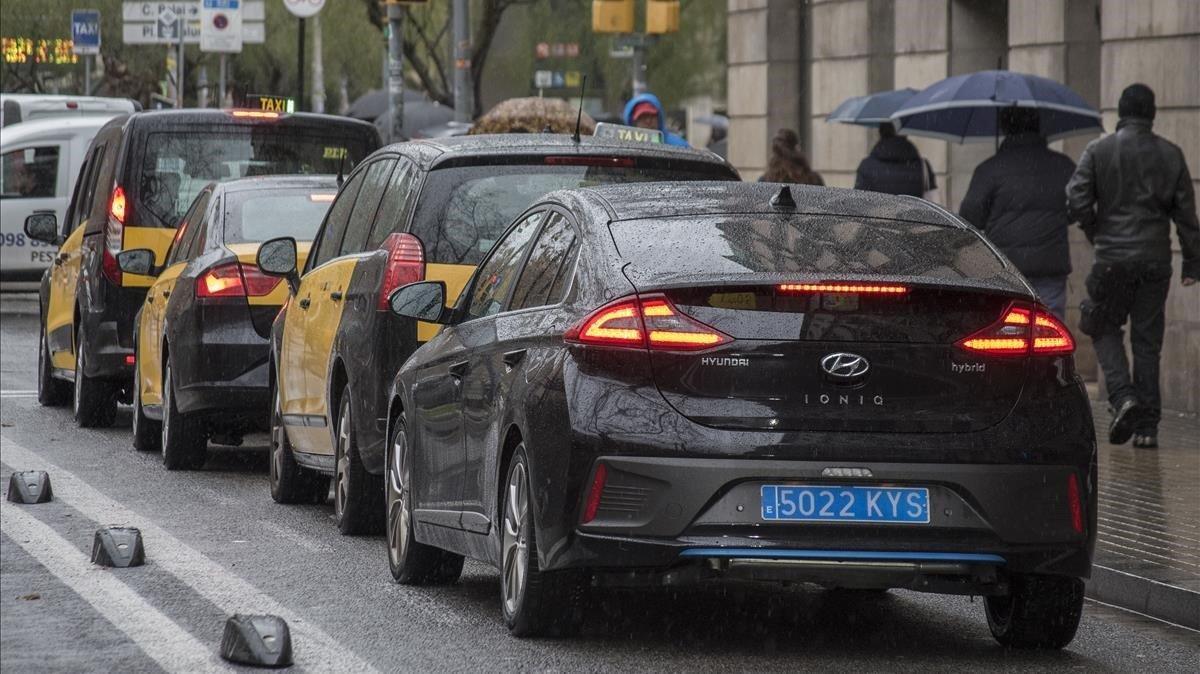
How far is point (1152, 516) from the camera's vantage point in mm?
11141

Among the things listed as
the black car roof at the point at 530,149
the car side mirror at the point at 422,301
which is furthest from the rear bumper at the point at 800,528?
the black car roof at the point at 530,149

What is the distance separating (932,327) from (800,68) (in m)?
19.3

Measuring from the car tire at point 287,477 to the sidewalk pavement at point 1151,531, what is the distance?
12.0ft

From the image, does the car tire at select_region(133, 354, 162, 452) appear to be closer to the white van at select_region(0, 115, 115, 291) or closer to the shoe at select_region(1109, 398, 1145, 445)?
the shoe at select_region(1109, 398, 1145, 445)

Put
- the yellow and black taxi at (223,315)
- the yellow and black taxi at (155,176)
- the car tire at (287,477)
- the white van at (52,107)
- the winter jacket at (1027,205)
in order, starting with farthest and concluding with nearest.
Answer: the white van at (52,107) → the yellow and black taxi at (155,176) → the winter jacket at (1027,205) → the yellow and black taxi at (223,315) → the car tire at (287,477)

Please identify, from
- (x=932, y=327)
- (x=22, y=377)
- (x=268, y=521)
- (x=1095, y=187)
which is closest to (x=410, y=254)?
(x=268, y=521)

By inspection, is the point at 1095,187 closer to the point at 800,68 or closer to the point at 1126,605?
the point at 1126,605

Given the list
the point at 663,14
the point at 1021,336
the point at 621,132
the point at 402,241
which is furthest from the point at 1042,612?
the point at 663,14

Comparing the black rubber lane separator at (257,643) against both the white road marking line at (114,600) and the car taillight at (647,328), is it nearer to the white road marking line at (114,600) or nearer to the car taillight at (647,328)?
the white road marking line at (114,600)

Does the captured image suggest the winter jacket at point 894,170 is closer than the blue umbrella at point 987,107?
No

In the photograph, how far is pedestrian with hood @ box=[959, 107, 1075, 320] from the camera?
15.3 m

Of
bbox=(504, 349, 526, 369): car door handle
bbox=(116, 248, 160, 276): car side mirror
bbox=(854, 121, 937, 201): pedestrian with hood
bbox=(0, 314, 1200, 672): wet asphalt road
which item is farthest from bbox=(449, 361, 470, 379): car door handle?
bbox=(854, 121, 937, 201): pedestrian with hood

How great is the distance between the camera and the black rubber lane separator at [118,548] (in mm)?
9648

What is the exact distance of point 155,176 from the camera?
641 inches
